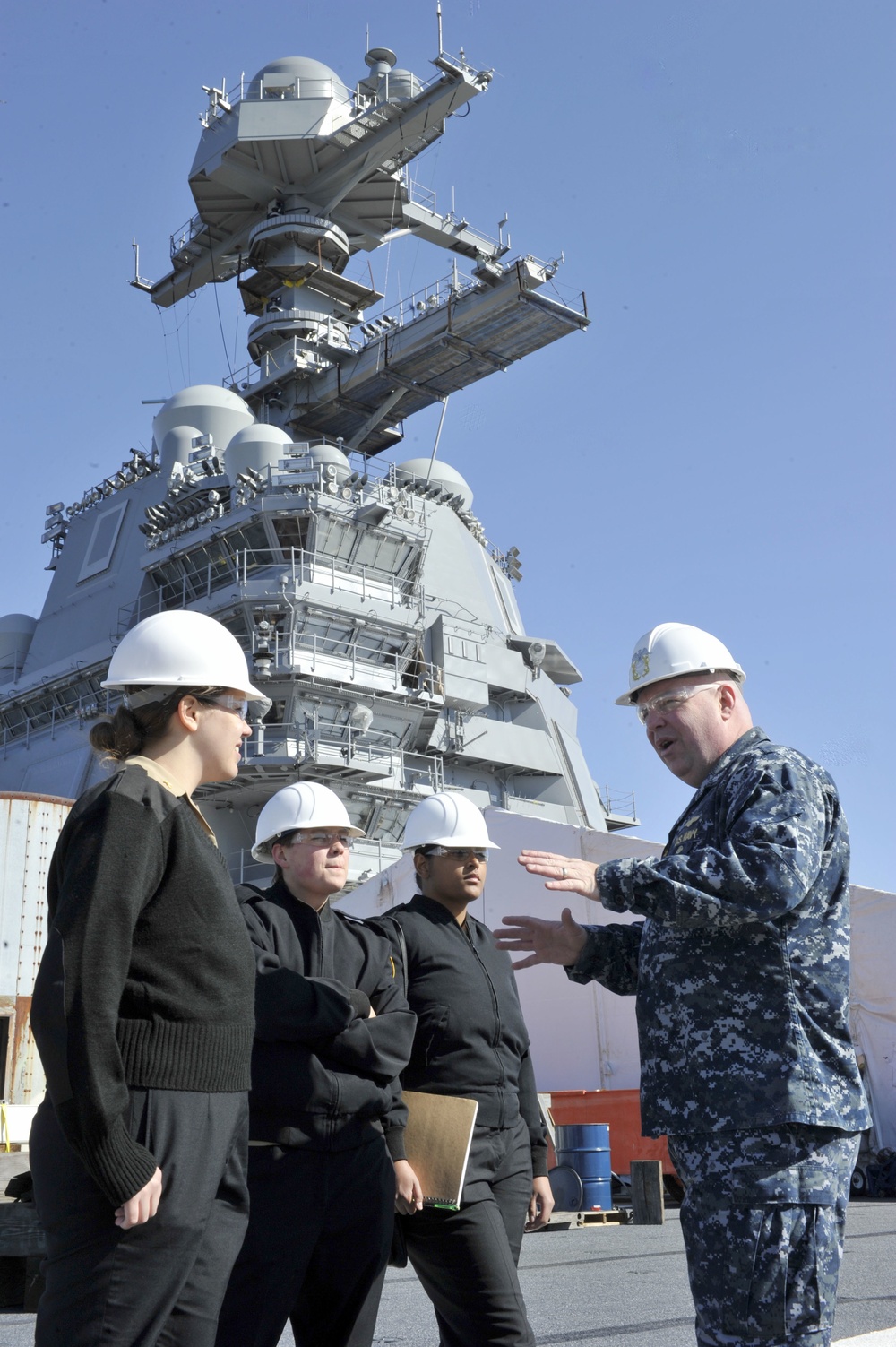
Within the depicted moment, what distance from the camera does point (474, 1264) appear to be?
3.66 m

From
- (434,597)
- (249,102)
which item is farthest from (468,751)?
(249,102)

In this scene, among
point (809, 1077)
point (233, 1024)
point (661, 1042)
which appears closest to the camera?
point (233, 1024)

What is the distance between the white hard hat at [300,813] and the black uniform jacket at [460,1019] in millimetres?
383

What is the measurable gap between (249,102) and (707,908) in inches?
1369

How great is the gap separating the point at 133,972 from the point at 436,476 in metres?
31.6

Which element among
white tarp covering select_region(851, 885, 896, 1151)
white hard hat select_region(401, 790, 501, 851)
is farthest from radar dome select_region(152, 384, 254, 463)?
white hard hat select_region(401, 790, 501, 851)

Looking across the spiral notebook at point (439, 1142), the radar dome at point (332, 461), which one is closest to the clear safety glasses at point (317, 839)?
the spiral notebook at point (439, 1142)

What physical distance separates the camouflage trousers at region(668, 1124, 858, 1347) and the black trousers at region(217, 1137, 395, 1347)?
3.41 ft

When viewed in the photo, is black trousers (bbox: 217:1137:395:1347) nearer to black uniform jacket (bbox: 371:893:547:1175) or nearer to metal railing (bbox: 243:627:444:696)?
black uniform jacket (bbox: 371:893:547:1175)

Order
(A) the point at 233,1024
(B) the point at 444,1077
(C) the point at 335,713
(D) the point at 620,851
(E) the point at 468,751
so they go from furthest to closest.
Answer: (E) the point at 468,751
(C) the point at 335,713
(D) the point at 620,851
(B) the point at 444,1077
(A) the point at 233,1024

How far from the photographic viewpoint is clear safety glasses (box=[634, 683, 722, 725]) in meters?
3.19

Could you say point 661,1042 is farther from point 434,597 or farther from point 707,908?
point 434,597

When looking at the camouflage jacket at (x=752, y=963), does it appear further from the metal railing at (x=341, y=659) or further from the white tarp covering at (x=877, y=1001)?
the metal railing at (x=341, y=659)

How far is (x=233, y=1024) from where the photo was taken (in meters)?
2.45
